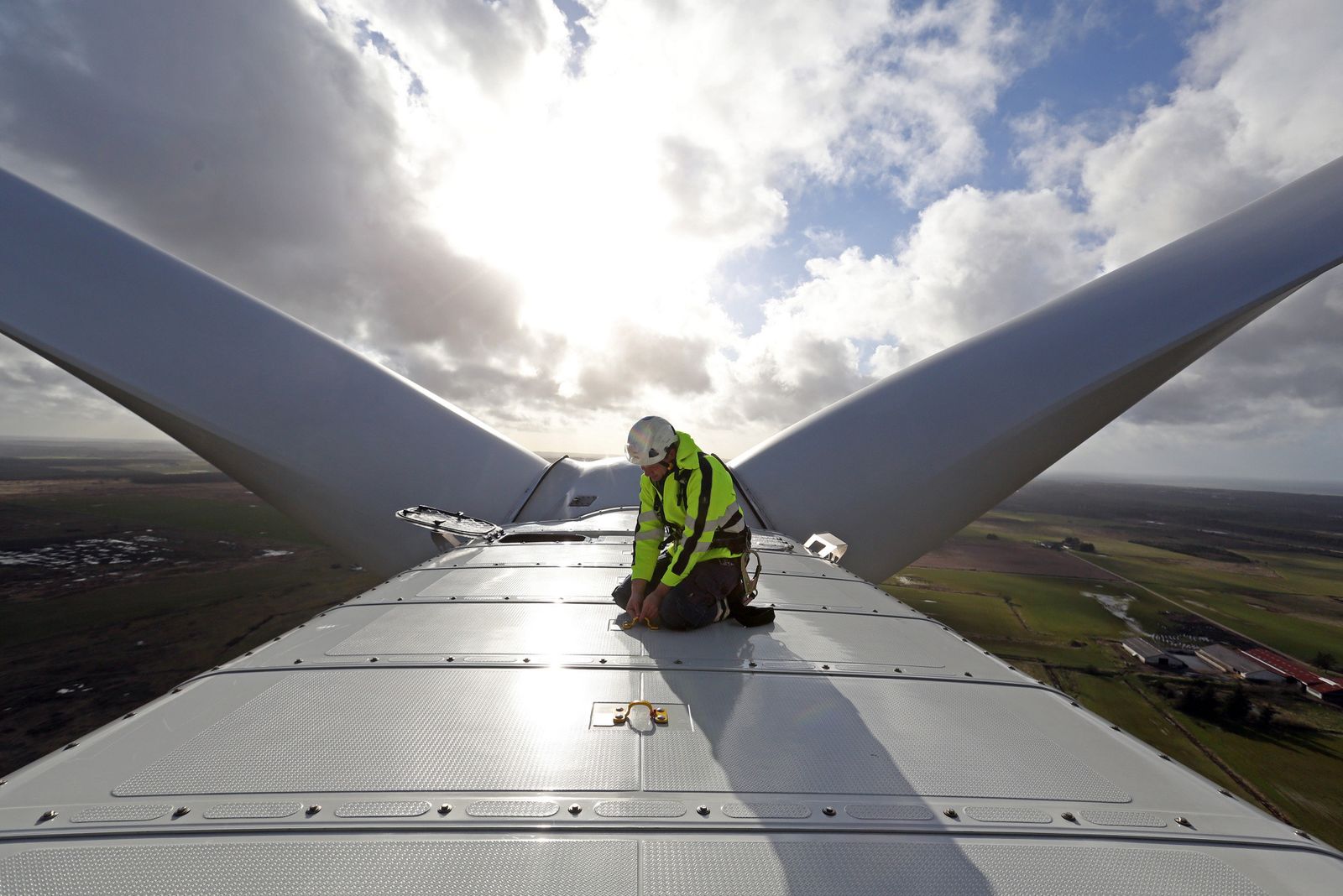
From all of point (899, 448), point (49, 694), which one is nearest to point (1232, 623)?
point (899, 448)

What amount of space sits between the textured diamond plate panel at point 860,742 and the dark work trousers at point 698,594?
817 millimetres

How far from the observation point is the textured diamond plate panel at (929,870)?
5.22ft

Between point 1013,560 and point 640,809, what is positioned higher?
point 640,809

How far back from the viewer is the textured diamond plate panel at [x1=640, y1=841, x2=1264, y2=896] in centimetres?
159

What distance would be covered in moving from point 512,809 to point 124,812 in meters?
1.28

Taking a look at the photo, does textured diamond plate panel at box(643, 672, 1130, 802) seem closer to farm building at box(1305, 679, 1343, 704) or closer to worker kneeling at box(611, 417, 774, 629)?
worker kneeling at box(611, 417, 774, 629)

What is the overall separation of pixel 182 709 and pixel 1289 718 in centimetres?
4761

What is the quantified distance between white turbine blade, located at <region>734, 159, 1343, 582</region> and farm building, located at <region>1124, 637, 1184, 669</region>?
1572 inches

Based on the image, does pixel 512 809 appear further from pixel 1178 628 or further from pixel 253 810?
pixel 1178 628

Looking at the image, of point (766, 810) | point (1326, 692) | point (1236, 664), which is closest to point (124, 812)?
point (766, 810)

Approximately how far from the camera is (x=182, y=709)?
2475mm

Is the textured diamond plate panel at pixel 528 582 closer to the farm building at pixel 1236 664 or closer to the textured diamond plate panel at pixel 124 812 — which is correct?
the textured diamond plate panel at pixel 124 812

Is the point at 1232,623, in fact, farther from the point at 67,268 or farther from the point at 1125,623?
the point at 67,268

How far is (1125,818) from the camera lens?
191 cm
